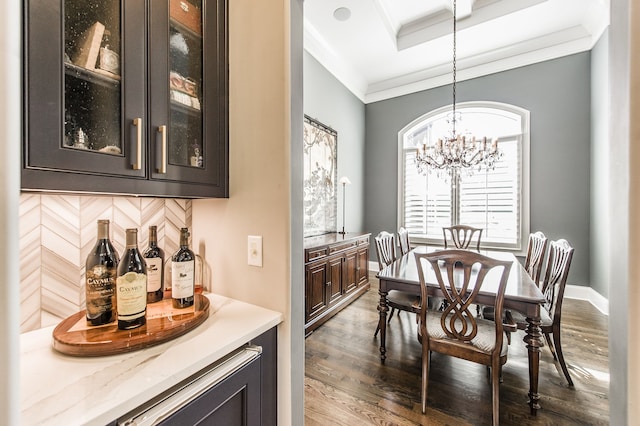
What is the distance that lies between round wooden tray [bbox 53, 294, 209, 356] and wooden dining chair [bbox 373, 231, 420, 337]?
174cm

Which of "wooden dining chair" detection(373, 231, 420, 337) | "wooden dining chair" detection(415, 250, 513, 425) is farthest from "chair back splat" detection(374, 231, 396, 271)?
"wooden dining chair" detection(415, 250, 513, 425)

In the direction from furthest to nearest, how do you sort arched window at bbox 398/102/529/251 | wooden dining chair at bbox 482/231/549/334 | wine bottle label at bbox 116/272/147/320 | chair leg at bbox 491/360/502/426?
arched window at bbox 398/102/529/251, wooden dining chair at bbox 482/231/549/334, chair leg at bbox 491/360/502/426, wine bottle label at bbox 116/272/147/320

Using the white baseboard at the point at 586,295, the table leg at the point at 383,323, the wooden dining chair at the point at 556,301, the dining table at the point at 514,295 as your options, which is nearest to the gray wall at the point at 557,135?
the white baseboard at the point at 586,295

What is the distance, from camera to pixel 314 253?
2809 mm

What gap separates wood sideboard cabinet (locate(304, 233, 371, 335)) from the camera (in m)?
2.76

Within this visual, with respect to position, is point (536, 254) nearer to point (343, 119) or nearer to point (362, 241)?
point (362, 241)

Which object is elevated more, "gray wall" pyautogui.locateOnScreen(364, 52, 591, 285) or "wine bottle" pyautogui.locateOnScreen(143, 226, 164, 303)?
"gray wall" pyautogui.locateOnScreen(364, 52, 591, 285)

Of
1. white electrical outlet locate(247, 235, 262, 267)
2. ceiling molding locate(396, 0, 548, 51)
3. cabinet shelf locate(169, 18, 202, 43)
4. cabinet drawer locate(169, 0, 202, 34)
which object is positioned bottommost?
white electrical outlet locate(247, 235, 262, 267)

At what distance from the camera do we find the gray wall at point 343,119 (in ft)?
12.6

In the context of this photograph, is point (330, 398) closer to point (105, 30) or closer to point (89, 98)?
point (89, 98)

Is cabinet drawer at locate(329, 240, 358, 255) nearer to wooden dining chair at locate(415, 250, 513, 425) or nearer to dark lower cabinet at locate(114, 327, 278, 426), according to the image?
wooden dining chair at locate(415, 250, 513, 425)

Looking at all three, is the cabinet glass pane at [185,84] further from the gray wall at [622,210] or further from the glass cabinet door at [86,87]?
the gray wall at [622,210]

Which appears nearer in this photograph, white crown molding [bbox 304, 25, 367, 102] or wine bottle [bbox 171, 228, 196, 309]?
wine bottle [bbox 171, 228, 196, 309]

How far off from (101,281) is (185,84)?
2.65ft
